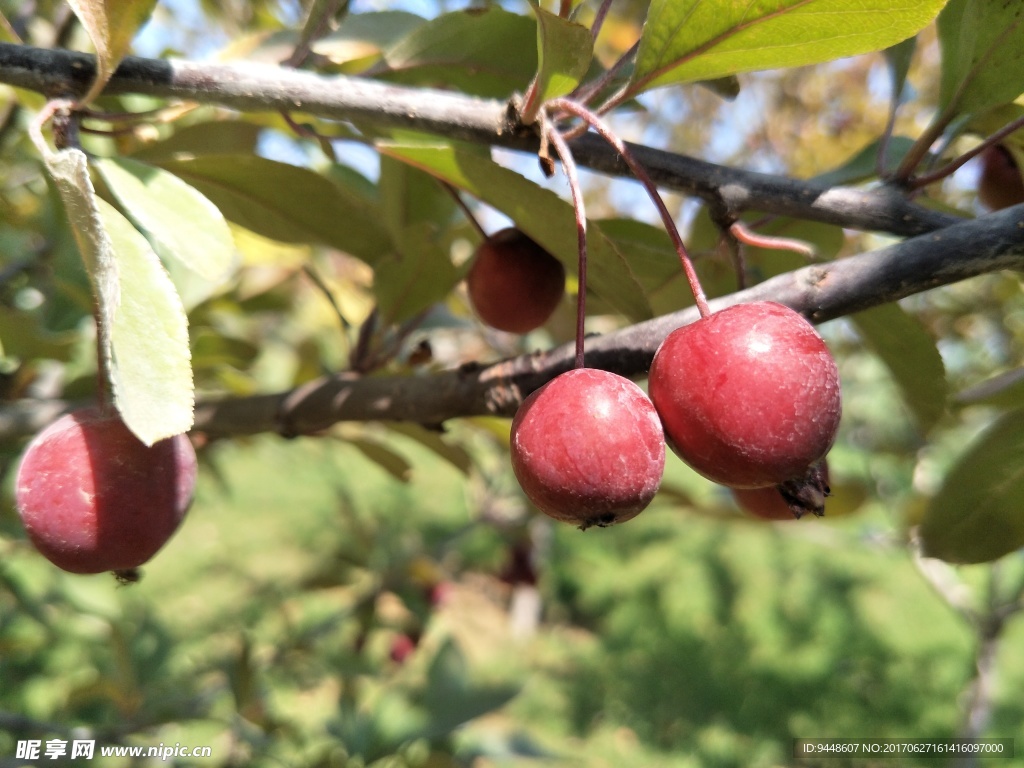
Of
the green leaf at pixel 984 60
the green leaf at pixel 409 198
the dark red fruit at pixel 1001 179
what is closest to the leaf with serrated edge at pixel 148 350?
Result: the green leaf at pixel 409 198

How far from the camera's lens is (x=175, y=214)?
2.45 feet

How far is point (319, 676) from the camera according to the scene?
2.67 metres

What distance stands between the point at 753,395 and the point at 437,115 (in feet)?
1.39

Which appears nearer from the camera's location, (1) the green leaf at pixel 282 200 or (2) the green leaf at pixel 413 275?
(1) the green leaf at pixel 282 200

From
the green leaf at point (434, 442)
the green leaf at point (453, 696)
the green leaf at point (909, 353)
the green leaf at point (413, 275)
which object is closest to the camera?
the green leaf at point (909, 353)

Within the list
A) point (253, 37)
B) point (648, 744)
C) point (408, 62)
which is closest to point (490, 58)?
point (408, 62)

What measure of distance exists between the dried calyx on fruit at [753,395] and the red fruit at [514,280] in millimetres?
345

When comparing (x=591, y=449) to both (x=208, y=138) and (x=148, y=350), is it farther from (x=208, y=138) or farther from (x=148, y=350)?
(x=208, y=138)

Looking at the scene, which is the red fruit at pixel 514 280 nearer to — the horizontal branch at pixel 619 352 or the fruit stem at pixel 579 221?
the horizontal branch at pixel 619 352

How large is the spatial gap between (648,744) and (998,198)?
402 cm

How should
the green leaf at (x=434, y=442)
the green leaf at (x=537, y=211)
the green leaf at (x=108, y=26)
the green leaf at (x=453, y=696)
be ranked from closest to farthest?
1. the green leaf at (x=108, y=26)
2. the green leaf at (x=537, y=211)
3. the green leaf at (x=434, y=442)
4. the green leaf at (x=453, y=696)

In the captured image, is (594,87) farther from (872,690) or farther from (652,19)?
(872,690)

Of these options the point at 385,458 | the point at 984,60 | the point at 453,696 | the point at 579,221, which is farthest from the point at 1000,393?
the point at 453,696

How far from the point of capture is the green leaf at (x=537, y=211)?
73 cm
